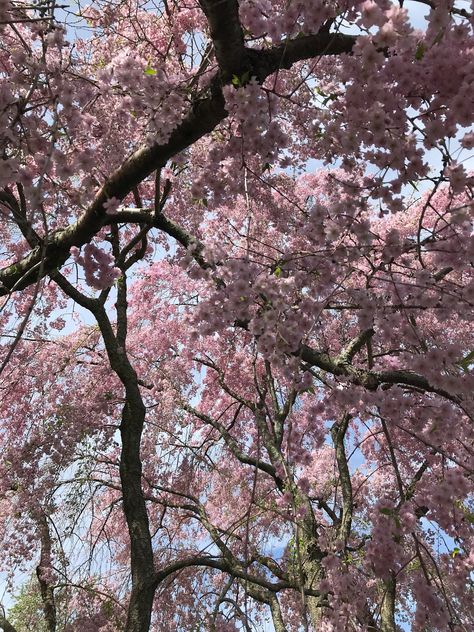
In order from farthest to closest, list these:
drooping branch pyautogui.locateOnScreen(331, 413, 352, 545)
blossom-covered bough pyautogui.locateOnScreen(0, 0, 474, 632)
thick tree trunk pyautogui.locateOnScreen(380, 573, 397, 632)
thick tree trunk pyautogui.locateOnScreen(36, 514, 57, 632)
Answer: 1. thick tree trunk pyautogui.locateOnScreen(36, 514, 57, 632)
2. thick tree trunk pyautogui.locateOnScreen(380, 573, 397, 632)
3. drooping branch pyautogui.locateOnScreen(331, 413, 352, 545)
4. blossom-covered bough pyautogui.locateOnScreen(0, 0, 474, 632)

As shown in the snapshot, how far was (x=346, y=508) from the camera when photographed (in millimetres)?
5645

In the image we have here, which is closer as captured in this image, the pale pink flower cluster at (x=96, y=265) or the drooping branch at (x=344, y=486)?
the pale pink flower cluster at (x=96, y=265)

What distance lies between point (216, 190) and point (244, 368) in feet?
20.0

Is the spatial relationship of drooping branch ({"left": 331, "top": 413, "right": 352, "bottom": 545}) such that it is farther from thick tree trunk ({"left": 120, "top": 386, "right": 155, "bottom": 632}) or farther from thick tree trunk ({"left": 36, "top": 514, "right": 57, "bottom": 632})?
thick tree trunk ({"left": 36, "top": 514, "right": 57, "bottom": 632})

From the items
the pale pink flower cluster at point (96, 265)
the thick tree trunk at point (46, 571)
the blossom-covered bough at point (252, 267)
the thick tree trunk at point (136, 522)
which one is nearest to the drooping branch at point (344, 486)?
the blossom-covered bough at point (252, 267)

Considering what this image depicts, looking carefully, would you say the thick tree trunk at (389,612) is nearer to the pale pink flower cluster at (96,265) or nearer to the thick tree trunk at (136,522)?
the thick tree trunk at (136,522)

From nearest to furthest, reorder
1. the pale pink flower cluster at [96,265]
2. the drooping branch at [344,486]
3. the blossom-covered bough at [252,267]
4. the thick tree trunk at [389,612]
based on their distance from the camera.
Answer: the blossom-covered bough at [252,267], the pale pink flower cluster at [96,265], the drooping branch at [344,486], the thick tree trunk at [389,612]

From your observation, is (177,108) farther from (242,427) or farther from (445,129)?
(242,427)

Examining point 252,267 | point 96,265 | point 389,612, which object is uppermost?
point 96,265

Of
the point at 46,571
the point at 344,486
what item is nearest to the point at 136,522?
the point at 344,486

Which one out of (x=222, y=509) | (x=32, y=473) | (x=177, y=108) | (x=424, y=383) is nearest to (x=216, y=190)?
(x=177, y=108)

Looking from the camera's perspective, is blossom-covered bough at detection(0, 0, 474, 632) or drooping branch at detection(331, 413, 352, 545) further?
drooping branch at detection(331, 413, 352, 545)

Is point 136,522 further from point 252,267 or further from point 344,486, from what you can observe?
point 252,267

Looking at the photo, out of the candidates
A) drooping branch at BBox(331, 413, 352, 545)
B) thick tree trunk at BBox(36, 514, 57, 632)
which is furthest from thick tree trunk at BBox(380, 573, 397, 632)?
thick tree trunk at BBox(36, 514, 57, 632)
